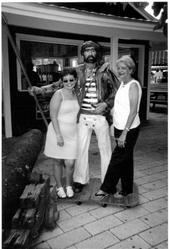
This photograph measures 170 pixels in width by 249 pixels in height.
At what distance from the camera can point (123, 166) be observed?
3.20 meters

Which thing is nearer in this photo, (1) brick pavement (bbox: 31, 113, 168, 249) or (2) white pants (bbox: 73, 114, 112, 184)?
(1) brick pavement (bbox: 31, 113, 168, 249)

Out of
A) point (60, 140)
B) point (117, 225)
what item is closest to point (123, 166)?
point (117, 225)

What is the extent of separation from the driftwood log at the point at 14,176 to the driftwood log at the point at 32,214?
88 mm

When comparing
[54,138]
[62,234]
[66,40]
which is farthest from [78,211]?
[66,40]

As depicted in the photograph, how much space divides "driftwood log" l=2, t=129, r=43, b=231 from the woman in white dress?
0.93ft

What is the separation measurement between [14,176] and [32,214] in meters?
0.41

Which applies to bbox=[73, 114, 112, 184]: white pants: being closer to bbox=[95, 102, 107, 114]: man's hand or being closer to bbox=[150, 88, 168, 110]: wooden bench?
bbox=[95, 102, 107, 114]: man's hand

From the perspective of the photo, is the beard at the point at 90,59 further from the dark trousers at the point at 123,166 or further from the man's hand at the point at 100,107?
the dark trousers at the point at 123,166

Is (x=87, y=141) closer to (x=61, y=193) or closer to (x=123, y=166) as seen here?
(x=123, y=166)

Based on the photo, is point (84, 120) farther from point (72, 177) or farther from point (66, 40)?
point (66, 40)

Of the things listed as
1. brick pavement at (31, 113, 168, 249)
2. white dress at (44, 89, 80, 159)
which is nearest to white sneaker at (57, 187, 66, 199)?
brick pavement at (31, 113, 168, 249)

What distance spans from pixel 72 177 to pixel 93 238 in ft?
3.35

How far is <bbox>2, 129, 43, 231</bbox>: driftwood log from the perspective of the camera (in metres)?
2.37

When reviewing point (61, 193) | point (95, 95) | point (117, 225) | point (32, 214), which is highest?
point (95, 95)
